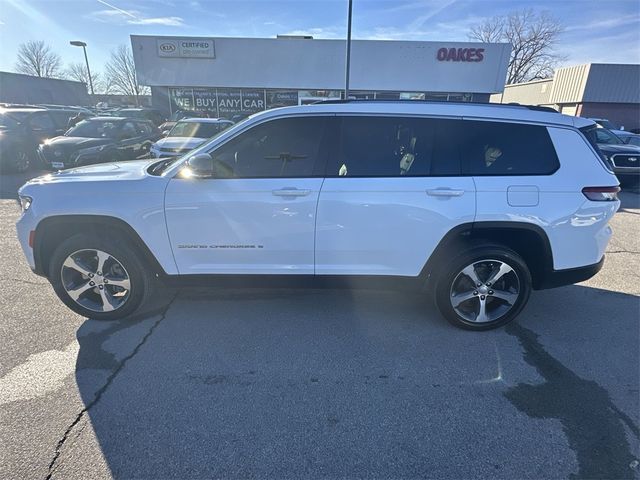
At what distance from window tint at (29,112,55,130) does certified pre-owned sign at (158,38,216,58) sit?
12249 millimetres

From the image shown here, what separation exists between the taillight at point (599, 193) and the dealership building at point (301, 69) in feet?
67.5

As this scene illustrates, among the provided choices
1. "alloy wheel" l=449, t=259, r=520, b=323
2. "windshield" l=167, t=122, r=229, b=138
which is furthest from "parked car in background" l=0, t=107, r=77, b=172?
"alloy wheel" l=449, t=259, r=520, b=323

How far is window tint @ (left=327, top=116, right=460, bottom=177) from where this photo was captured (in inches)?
116

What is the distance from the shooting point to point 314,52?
22047mm

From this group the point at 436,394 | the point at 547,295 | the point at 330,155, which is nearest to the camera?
the point at 436,394

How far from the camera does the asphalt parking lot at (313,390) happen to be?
1.99 m

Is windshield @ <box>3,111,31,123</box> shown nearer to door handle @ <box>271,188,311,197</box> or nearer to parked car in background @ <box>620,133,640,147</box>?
door handle @ <box>271,188,311,197</box>

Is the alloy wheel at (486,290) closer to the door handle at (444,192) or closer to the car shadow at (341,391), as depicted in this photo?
the car shadow at (341,391)

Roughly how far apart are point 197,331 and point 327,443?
1608mm

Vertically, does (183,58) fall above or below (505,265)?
above

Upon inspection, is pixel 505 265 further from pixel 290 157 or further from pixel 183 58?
pixel 183 58

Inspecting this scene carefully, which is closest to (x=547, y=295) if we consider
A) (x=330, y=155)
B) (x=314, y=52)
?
(x=330, y=155)

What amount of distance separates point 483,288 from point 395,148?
4.77 ft

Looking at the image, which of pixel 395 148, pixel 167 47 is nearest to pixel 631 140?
pixel 395 148
